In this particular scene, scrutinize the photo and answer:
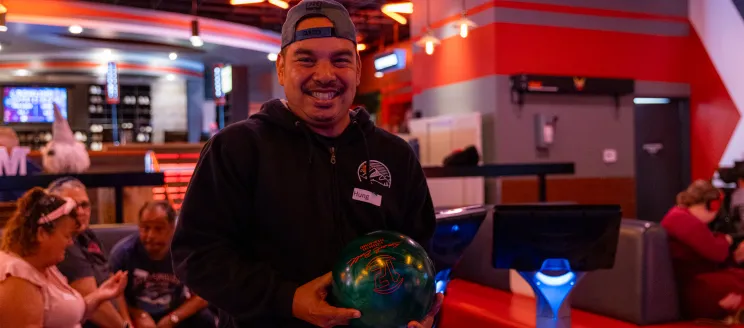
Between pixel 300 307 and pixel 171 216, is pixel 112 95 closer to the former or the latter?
pixel 171 216

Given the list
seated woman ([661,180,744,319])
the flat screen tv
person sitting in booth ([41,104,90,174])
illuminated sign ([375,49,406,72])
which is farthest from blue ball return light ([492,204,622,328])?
the flat screen tv

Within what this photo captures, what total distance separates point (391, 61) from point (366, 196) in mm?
9522

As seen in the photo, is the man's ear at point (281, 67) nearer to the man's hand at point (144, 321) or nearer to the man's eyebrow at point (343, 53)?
the man's eyebrow at point (343, 53)

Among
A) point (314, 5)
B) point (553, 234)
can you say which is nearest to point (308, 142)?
point (314, 5)

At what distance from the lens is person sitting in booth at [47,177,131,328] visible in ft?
10.0

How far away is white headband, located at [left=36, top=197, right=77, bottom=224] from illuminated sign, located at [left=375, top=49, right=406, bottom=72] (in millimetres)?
8246

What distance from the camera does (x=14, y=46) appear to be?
42.2 ft

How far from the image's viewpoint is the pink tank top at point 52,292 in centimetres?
248

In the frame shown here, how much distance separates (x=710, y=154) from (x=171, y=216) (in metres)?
7.52

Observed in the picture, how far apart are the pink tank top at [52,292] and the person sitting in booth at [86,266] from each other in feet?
0.74

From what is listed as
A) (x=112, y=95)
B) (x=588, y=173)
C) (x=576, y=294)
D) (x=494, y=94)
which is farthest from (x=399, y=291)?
(x=112, y=95)

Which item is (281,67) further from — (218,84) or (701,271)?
(218,84)

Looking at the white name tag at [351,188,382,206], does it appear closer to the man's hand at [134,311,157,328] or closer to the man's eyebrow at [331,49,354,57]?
the man's eyebrow at [331,49,354,57]

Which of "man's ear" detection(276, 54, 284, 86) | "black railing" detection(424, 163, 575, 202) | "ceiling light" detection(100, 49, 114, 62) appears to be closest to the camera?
"man's ear" detection(276, 54, 284, 86)
